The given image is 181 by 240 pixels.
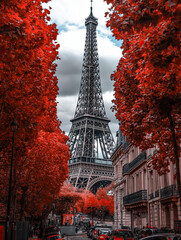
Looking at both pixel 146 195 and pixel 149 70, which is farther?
pixel 146 195

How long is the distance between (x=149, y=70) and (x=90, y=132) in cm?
9283

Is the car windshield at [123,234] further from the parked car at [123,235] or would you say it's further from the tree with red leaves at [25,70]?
the tree with red leaves at [25,70]

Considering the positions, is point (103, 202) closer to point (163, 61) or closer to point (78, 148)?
point (78, 148)

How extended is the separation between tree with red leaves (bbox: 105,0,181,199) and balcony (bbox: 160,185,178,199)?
26.3 feet

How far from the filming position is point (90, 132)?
342ft

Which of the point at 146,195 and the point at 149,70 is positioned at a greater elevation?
the point at 149,70

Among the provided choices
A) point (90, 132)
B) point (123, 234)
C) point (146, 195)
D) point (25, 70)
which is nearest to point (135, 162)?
point (146, 195)

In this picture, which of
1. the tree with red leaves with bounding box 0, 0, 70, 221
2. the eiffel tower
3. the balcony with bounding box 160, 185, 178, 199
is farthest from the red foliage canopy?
the eiffel tower

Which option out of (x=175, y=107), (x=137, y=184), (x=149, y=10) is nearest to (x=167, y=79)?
(x=175, y=107)

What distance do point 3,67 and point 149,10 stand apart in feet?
18.5

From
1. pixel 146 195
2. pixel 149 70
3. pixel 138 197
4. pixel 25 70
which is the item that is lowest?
pixel 138 197

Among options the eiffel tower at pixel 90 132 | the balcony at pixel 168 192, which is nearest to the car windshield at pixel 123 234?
the balcony at pixel 168 192

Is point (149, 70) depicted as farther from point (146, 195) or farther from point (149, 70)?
point (146, 195)

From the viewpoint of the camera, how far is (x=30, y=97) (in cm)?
1364
